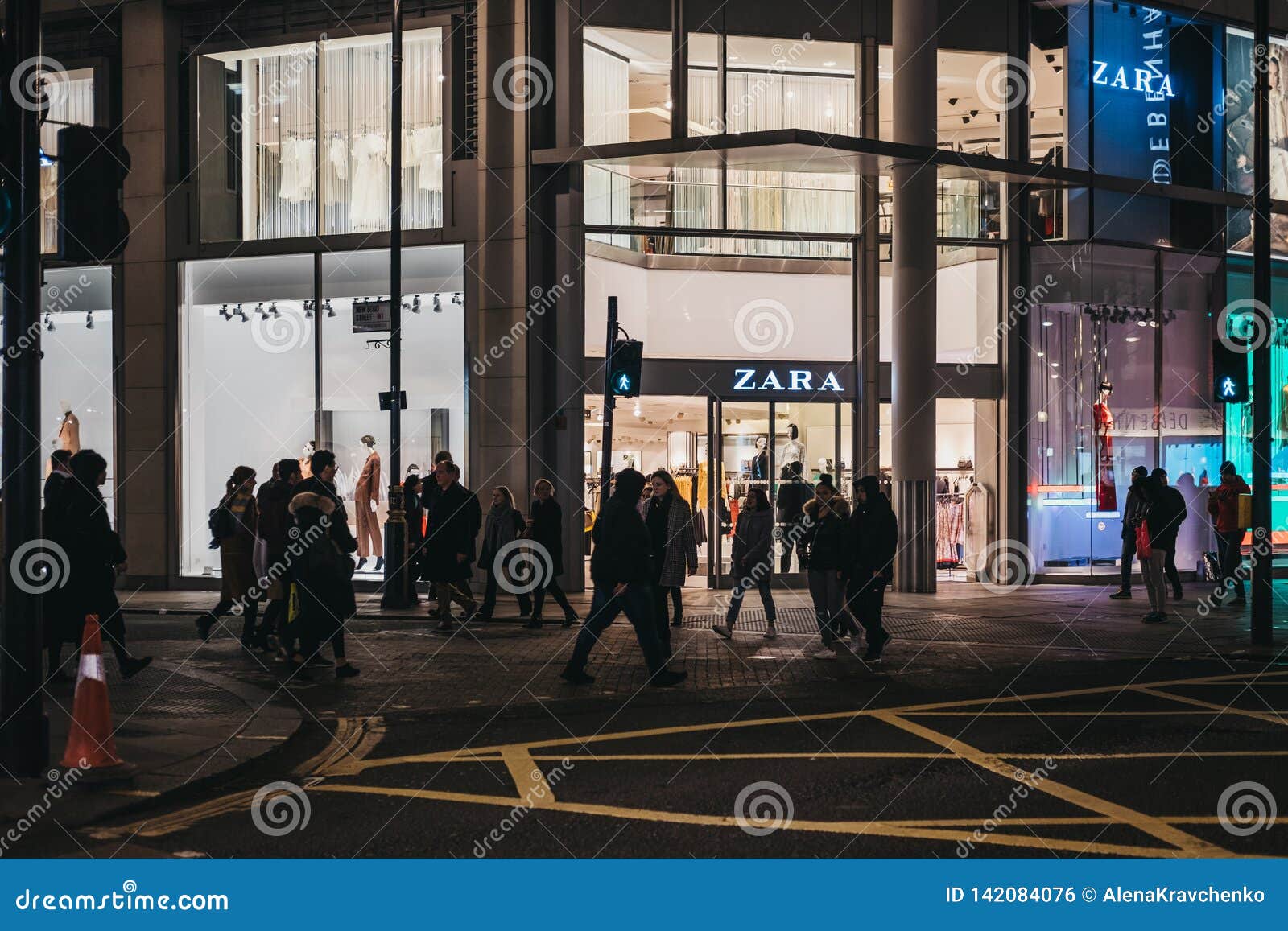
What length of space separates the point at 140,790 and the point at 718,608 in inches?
472

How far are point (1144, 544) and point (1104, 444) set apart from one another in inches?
254

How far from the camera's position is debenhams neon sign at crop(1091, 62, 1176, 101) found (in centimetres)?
2327

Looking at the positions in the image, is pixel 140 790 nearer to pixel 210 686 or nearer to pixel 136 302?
pixel 210 686

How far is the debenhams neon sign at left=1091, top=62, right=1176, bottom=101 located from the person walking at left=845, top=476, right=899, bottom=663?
12645 millimetres

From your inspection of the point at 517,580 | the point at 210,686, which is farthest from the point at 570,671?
the point at 517,580

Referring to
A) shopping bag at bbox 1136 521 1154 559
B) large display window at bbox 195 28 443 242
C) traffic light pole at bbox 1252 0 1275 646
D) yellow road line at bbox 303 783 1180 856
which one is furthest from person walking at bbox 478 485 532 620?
yellow road line at bbox 303 783 1180 856

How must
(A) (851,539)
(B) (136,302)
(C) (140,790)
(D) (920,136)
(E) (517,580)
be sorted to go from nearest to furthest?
(C) (140,790) → (A) (851,539) → (E) (517,580) → (D) (920,136) → (B) (136,302)

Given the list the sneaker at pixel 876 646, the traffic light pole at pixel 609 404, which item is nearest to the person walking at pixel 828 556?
the sneaker at pixel 876 646

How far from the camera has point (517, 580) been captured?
1788 centimetres

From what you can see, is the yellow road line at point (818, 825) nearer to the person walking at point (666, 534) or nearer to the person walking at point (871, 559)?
the person walking at point (666, 534)

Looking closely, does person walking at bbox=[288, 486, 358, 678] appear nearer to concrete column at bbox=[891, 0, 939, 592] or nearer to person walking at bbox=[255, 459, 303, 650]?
person walking at bbox=[255, 459, 303, 650]

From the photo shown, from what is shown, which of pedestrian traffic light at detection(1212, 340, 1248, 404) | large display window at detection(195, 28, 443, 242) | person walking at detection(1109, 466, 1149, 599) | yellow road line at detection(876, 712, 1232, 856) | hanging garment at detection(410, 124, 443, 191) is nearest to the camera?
yellow road line at detection(876, 712, 1232, 856)

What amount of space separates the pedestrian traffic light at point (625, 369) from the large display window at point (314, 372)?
16.2 ft

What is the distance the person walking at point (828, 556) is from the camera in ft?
45.3
